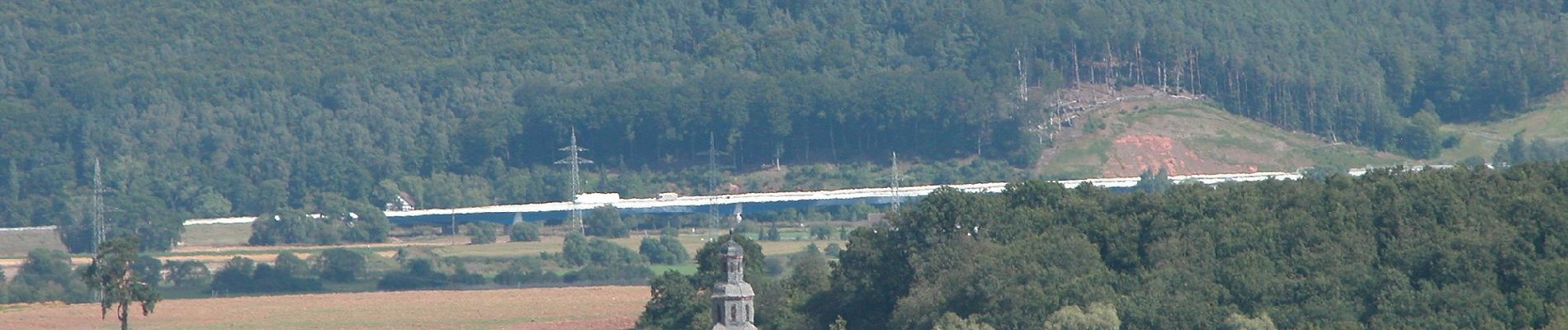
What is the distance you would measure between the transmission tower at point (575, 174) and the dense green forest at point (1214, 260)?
47056mm

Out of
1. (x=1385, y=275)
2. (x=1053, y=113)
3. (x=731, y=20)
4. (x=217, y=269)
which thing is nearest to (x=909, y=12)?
(x=731, y=20)

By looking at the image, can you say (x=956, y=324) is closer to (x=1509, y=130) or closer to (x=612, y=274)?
(x=612, y=274)

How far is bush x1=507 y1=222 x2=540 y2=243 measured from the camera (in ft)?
431

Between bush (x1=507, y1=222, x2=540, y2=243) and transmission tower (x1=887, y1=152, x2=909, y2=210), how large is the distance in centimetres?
1251

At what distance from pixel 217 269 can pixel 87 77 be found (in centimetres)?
5809

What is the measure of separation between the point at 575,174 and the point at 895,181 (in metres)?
12.3

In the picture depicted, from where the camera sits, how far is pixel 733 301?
193 feet

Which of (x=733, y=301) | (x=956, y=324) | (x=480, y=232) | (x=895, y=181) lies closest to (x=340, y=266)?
(x=480, y=232)

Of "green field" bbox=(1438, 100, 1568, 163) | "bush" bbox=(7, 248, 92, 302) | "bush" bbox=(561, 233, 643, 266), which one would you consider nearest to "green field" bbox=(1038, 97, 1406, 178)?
"green field" bbox=(1438, 100, 1568, 163)

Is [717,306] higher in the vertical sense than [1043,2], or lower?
lower

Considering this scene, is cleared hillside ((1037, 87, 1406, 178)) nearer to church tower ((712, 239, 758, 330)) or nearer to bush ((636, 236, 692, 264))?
bush ((636, 236, 692, 264))

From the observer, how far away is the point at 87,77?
561 feet

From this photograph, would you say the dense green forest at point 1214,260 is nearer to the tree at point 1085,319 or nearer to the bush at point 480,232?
the tree at point 1085,319

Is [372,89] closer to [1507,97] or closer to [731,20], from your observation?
[731,20]
